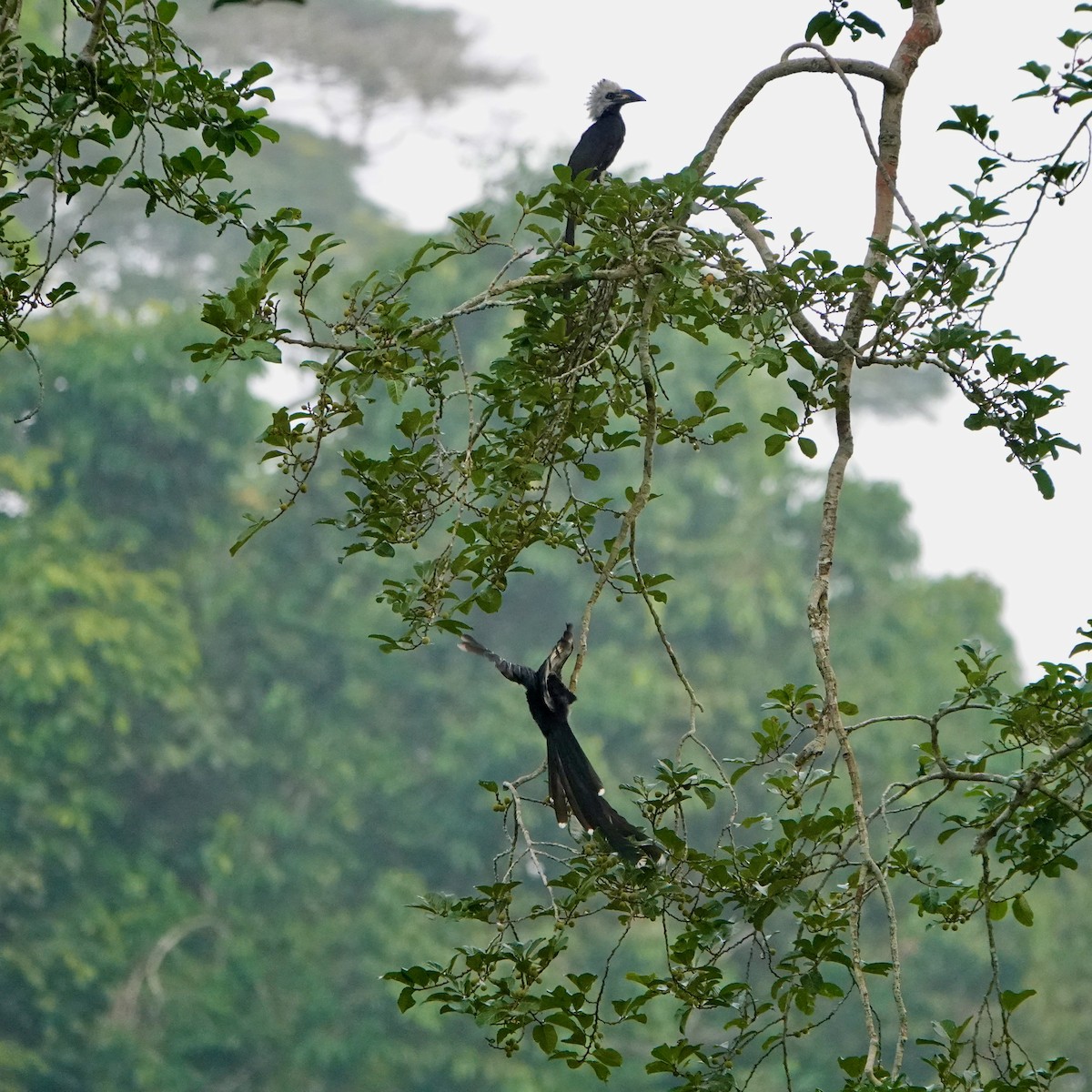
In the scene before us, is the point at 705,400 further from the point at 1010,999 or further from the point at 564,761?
the point at 1010,999

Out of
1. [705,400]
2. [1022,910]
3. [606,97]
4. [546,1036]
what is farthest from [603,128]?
[546,1036]

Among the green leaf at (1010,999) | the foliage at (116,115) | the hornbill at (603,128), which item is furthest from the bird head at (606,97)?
the green leaf at (1010,999)

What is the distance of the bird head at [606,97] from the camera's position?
4.52 m

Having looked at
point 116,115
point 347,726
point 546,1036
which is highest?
point 347,726

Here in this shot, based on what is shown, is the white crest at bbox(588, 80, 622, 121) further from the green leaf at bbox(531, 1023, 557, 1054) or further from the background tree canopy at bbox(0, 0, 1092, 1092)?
the green leaf at bbox(531, 1023, 557, 1054)

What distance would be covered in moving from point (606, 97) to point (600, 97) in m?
0.04

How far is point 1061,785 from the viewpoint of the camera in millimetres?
1963

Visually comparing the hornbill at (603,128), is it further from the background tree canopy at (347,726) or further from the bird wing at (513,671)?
the bird wing at (513,671)

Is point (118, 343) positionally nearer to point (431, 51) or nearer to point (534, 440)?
point (534, 440)

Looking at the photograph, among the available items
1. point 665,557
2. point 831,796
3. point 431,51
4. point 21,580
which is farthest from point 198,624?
point 431,51

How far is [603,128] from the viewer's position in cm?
448

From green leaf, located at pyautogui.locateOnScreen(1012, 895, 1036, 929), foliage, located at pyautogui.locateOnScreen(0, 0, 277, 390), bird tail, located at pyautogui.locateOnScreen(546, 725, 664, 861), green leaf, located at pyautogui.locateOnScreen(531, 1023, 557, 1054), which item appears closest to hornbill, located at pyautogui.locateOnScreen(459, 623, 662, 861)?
bird tail, located at pyautogui.locateOnScreen(546, 725, 664, 861)

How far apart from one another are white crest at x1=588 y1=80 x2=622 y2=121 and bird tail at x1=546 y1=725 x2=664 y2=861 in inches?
118

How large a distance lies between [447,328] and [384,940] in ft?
26.7
